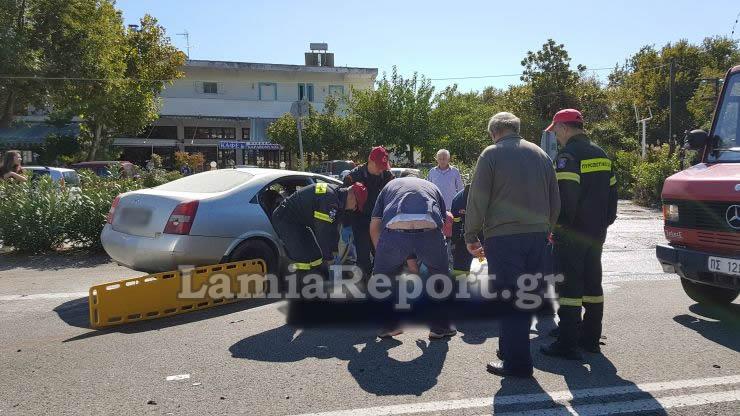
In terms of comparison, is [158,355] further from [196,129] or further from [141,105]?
[196,129]

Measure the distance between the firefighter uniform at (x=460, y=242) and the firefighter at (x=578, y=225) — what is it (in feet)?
5.32

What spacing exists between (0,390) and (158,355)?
3.54 feet

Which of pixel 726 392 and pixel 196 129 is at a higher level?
pixel 196 129

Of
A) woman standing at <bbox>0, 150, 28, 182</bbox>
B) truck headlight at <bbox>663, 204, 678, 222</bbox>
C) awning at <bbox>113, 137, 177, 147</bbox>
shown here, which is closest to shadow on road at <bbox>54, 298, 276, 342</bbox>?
truck headlight at <bbox>663, 204, 678, 222</bbox>

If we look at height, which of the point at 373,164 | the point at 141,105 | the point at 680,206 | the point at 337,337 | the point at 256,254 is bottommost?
the point at 337,337

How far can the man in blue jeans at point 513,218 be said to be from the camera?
407cm

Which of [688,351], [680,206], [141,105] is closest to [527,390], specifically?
[688,351]

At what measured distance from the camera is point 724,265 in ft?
16.7

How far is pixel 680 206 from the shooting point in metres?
5.62

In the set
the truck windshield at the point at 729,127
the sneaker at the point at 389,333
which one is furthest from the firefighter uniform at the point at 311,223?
the truck windshield at the point at 729,127

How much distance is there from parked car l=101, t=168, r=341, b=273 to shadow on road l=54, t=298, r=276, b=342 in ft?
1.66

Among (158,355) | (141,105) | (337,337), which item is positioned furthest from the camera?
(141,105)

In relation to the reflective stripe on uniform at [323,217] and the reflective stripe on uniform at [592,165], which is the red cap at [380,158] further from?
the reflective stripe on uniform at [592,165]

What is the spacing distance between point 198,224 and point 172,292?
740 millimetres
